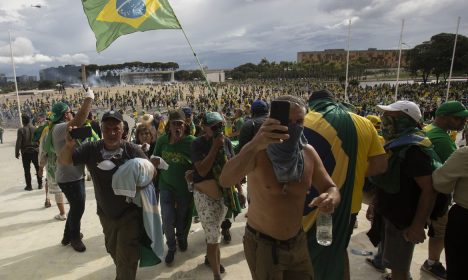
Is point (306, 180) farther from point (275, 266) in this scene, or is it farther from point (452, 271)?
point (452, 271)

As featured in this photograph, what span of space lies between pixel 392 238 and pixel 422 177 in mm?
563

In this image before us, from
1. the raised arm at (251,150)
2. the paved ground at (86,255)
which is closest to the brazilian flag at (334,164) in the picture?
the raised arm at (251,150)

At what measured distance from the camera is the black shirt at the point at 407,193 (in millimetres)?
2293

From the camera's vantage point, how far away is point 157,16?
438cm

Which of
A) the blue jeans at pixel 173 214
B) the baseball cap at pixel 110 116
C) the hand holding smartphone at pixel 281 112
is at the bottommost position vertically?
the blue jeans at pixel 173 214

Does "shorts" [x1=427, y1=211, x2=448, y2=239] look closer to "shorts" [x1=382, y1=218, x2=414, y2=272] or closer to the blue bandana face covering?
"shorts" [x1=382, y1=218, x2=414, y2=272]

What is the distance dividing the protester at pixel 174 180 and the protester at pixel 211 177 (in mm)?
506

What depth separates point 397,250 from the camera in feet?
8.25

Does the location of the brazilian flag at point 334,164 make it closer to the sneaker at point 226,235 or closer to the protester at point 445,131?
the protester at point 445,131

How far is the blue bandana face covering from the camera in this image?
1626 millimetres

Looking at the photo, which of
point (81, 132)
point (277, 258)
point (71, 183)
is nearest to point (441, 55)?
point (71, 183)

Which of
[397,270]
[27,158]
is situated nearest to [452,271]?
[397,270]

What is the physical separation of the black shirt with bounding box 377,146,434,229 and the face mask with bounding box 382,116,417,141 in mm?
217

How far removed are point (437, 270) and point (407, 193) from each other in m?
1.25
